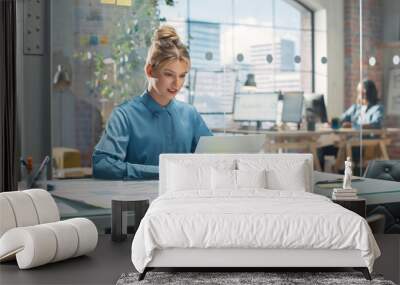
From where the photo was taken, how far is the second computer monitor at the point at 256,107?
7.66 meters

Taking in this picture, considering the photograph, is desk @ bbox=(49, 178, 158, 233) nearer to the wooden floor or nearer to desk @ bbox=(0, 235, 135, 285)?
the wooden floor

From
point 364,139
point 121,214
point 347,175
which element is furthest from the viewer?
point 364,139

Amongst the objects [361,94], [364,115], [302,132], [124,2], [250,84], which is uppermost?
[124,2]

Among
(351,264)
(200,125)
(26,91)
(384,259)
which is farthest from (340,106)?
(26,91)

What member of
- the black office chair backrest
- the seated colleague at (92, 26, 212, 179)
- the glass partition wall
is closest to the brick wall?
the glass partition wall

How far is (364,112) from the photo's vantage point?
25.3 feet

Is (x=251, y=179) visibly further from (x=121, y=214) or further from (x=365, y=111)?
(x=365, y=111)

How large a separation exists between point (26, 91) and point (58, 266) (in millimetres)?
2551

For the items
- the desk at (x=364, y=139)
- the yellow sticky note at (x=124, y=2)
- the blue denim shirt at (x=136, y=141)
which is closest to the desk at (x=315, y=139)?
the desk at (x=364, y=139)

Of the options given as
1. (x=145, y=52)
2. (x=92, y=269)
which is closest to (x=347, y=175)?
(x=145, y=52)

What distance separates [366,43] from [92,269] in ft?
13.5

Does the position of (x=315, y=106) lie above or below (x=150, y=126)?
above

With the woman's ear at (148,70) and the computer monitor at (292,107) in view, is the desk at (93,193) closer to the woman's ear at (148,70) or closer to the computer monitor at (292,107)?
the computer monitor at (292,107)

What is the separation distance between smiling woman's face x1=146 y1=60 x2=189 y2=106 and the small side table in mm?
1264
